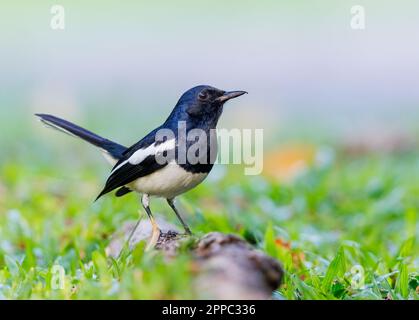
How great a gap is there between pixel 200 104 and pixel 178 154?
0.32m

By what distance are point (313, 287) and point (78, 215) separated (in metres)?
2.78

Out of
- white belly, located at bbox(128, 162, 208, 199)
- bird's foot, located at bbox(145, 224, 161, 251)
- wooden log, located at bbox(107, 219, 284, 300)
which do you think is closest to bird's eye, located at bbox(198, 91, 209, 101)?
white belly, located at bbox(128, 162, 208, 199)

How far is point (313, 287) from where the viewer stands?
4.25m

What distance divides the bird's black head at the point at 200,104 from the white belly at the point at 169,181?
304 millimetres

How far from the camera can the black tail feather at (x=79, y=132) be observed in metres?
5.36

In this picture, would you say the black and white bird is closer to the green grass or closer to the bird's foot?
the bird's foot

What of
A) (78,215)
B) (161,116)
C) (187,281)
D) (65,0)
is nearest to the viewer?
(187,281)

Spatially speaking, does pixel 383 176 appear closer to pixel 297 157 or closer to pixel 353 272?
pixel 297 157

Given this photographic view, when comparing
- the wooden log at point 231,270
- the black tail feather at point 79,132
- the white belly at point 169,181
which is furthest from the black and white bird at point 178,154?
the wooden log at point 231,270

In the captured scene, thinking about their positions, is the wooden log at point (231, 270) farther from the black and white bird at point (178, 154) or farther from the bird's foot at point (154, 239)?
the black and white bird at point (178, 154)

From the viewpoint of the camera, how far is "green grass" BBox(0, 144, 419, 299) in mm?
3955

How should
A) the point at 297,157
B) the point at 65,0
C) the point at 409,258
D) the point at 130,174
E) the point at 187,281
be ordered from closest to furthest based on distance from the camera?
the point at 187,281 → the point at 130,174 → the point at 409,258 → the point at 297,157 → the point at 65,0

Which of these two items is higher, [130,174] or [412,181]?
[130,174]
